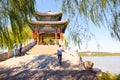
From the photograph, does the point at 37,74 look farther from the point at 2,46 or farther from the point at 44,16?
the point at 44,16

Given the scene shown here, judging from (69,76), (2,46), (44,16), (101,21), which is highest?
(44,16)

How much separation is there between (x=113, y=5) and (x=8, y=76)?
678 cm

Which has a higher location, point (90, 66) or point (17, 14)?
point (17, 14)

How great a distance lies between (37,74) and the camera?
11242 millimetres

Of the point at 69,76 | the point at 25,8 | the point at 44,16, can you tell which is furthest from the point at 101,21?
the point at 44,16

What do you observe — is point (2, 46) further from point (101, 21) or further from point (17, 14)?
point (101, 21)

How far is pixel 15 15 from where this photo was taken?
23.5 feet

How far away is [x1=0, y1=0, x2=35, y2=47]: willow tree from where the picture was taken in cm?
696

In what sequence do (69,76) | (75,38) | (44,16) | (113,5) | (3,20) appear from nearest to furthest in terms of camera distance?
1. (113,5)
2. (75,38)
3. (3,20)
4. (69,76)
5. (44,16)

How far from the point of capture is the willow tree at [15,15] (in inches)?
274

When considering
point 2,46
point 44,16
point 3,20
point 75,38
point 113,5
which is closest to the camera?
point 113,5

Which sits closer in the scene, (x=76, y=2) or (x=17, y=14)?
(x=76, y=2)

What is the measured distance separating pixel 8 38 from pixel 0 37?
0.26m

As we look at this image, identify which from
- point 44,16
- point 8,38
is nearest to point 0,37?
point 8,38
